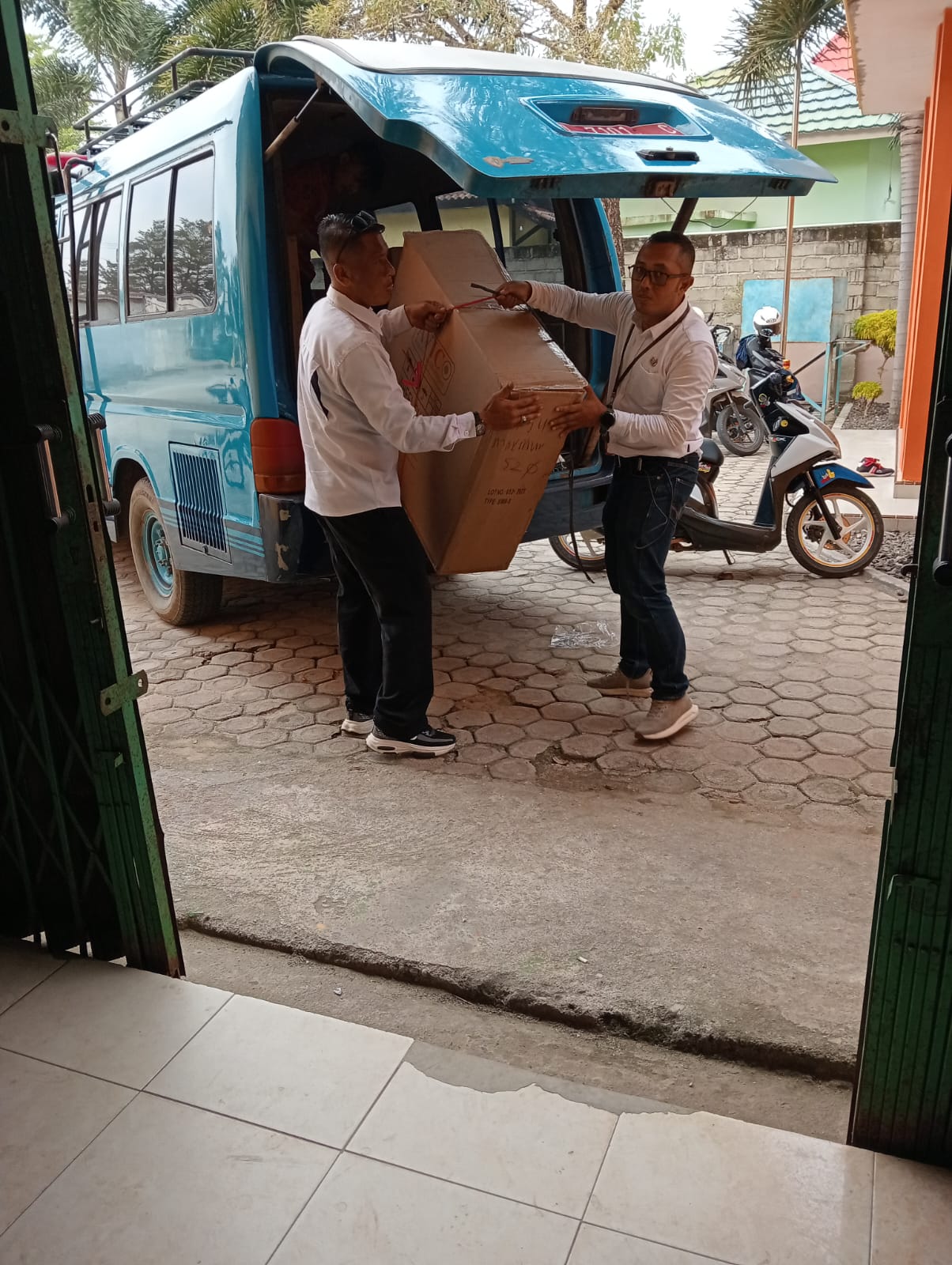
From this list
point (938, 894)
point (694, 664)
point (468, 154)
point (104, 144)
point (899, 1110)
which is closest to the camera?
point (938, 894)

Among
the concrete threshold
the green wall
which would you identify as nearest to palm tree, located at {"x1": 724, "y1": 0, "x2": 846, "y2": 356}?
the green wall

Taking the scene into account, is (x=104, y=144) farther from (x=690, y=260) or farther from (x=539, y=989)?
(x=539, y=989)

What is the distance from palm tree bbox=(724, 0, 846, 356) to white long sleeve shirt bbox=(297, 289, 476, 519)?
9.87m

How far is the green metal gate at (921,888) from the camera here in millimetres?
1586

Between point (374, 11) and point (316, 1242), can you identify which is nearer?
point (316, 1242)

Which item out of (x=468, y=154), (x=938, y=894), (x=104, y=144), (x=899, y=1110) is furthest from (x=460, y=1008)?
(x=104, y=144)

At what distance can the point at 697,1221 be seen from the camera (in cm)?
176

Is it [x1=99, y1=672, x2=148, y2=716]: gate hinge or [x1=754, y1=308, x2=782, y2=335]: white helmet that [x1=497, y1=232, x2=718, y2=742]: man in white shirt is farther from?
[x1=754, y1=308, x2=782, y2=335]: white helmet

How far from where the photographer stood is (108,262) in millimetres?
5320

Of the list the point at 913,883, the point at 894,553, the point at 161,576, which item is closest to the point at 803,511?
the point at 894,553

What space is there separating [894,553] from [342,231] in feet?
14.4

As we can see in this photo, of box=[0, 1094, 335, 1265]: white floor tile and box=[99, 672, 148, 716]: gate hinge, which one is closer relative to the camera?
box=[0, 1094, 335, 1265]: white floor tile

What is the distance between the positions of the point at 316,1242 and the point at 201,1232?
0.67 feet

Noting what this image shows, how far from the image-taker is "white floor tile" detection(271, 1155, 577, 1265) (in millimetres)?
1715
